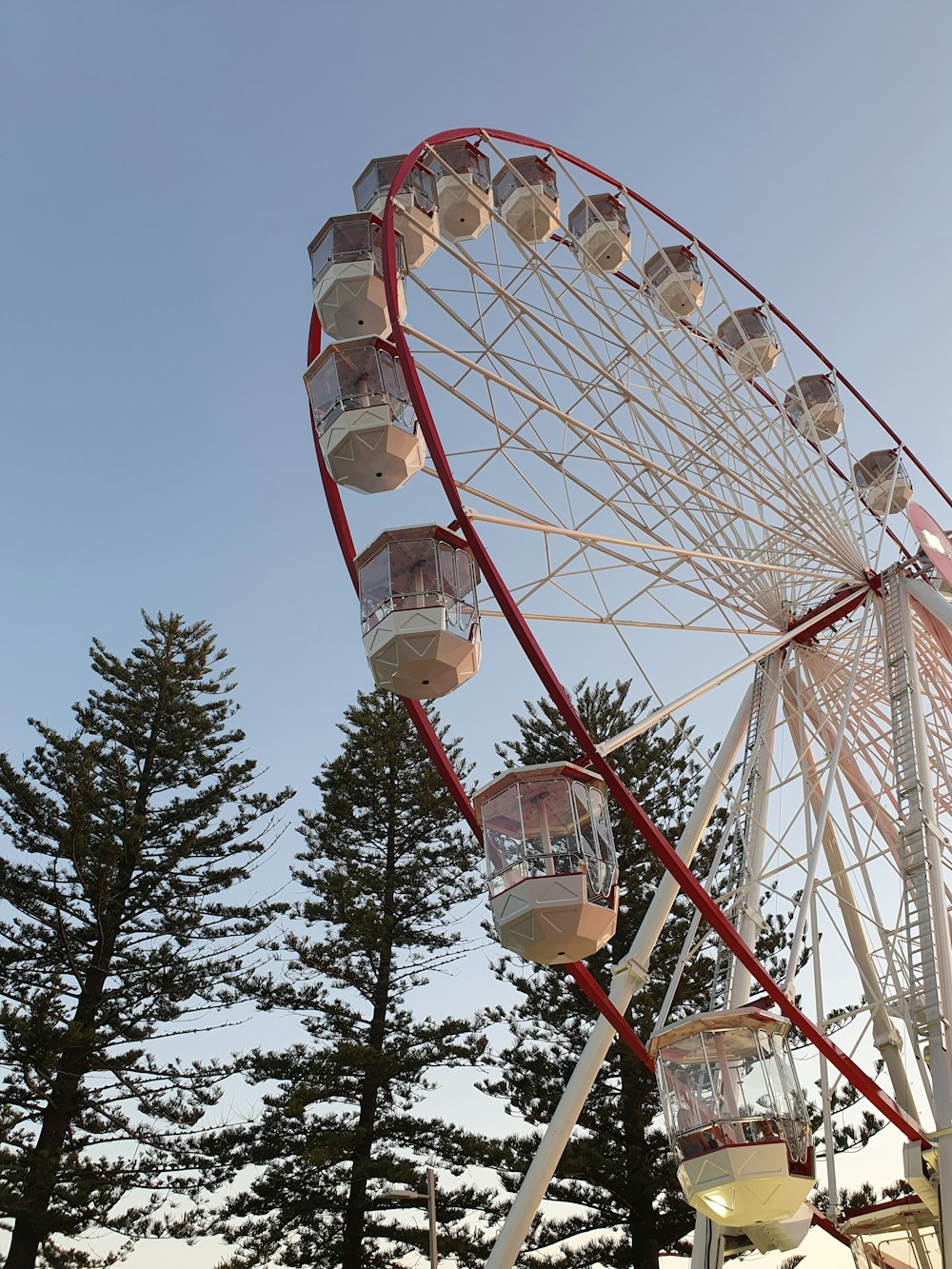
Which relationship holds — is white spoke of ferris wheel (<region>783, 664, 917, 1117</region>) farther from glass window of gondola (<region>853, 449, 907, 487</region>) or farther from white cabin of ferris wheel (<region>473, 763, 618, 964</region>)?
glass window of gondola (<region>853, 449, 907, 487</region>)

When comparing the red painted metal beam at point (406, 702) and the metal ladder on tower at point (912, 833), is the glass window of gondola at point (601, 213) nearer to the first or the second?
the red painted metal beam at point (406, 702)

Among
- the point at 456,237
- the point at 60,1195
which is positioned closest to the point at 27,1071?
the point at 60,1195

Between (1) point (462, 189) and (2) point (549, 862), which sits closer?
(2) point (549, 862)

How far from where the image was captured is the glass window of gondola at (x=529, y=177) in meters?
14.5

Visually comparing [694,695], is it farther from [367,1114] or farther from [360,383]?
[367,1114]

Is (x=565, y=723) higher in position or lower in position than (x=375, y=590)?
lower

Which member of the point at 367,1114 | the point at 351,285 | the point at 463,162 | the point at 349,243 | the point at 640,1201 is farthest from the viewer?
the point at 367,1114

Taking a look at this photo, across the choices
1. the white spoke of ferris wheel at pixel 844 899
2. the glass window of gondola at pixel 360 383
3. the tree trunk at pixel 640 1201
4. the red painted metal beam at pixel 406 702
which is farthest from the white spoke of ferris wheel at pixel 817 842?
the tree trunk at pixel 640 1201

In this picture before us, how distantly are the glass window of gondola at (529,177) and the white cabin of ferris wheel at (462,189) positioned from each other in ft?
2.36

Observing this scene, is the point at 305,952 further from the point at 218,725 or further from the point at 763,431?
the point at 763,431

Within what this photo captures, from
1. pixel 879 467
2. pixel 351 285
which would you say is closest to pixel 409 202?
pixel 351 285

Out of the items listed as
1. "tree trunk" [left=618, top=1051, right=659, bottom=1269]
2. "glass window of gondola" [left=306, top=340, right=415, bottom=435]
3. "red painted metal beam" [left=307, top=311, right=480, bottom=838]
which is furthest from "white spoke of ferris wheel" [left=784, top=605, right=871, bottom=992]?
"tree trunk" [left=618, top=1051, right=659, bottom=1269]

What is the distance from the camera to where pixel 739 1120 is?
9938mm

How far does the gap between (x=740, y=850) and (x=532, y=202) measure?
7.81 meters
